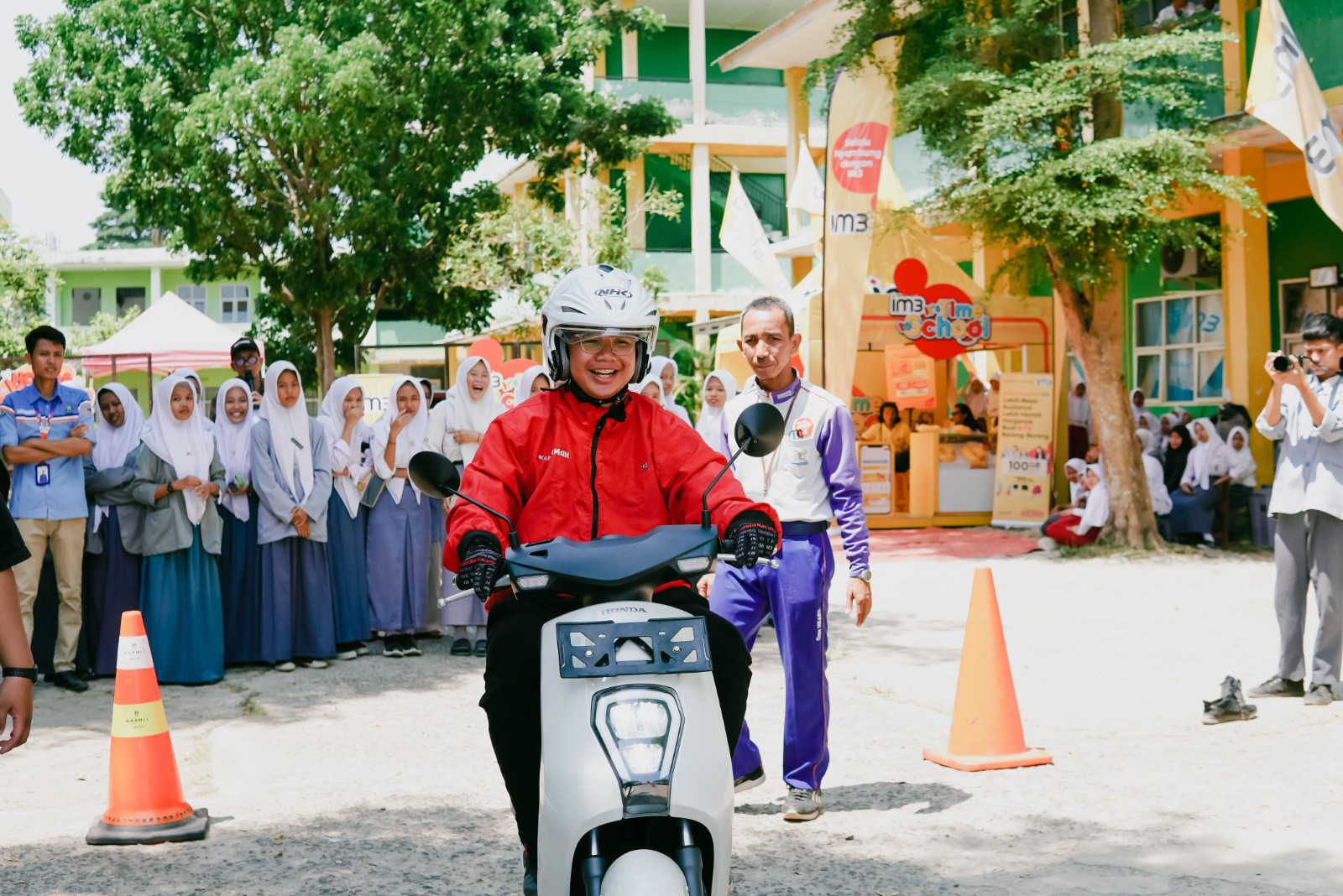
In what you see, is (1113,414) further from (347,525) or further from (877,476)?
(347,525)

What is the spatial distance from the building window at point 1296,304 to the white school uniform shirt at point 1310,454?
10.7 metres

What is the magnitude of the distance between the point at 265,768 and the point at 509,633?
3.78 metres

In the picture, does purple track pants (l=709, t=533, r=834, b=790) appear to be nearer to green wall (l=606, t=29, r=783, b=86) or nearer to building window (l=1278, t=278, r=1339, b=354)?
building window (l=1278, t=278, r=1339, b=354)

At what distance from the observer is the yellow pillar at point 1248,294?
17516 millimetres

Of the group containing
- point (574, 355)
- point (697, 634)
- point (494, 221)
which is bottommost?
point (697, 634)

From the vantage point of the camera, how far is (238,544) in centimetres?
993

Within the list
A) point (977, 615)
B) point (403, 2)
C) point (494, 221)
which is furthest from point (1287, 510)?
point (494, 221)

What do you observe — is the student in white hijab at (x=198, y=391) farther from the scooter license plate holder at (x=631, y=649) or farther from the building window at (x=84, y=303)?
the building window at (x=84, y=303)

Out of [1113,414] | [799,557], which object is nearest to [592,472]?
[799,557]

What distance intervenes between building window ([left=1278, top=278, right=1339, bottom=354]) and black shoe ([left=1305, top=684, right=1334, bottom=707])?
1117 centimetres

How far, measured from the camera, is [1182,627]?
10.8 metres

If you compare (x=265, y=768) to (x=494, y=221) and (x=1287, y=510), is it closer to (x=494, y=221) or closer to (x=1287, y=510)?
(x=1287, y=510)

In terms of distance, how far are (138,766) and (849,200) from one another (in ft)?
44.9

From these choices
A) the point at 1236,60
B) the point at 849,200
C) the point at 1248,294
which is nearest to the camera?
the point at 1236,60
